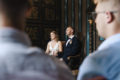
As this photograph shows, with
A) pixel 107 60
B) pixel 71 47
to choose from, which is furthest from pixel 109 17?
pixel 71 47

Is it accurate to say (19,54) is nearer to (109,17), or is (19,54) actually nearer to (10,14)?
(10,14)

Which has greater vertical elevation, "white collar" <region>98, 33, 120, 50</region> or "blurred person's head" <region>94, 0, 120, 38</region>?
"blurred person's head" <region>94, 0, 120, 38</region>

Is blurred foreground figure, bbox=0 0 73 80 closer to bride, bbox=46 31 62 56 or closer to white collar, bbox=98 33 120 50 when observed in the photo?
white collar, bbox=98 33 120 50

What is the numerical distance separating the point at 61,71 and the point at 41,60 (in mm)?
69

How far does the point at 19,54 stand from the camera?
25.4 inches

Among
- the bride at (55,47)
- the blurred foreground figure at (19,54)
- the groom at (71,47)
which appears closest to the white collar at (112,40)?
the blurred foreground figure at (19,54)

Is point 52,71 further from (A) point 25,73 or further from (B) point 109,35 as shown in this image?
(B) point 109,35

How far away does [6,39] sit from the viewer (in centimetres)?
67

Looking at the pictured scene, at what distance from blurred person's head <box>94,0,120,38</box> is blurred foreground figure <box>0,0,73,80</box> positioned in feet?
1.68

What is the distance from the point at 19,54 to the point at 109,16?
64 cm

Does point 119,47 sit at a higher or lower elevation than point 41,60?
lower

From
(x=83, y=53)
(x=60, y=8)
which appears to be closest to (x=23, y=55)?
(x=83, y=53)

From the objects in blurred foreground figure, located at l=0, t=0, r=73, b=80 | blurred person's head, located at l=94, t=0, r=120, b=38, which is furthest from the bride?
blurred foreground figure, located at l=0, t=0, r=73, b=80

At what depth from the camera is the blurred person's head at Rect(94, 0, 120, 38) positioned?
1.16 metres
